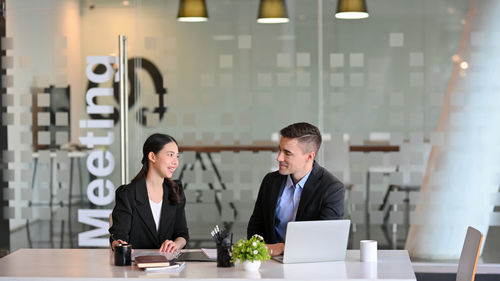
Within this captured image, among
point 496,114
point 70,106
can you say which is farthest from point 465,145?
point 70,106

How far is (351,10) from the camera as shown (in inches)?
247

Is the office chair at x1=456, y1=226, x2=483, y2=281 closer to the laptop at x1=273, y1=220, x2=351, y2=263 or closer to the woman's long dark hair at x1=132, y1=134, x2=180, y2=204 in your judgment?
the laptop at x1=273, y1=220, x2=351, y2=263

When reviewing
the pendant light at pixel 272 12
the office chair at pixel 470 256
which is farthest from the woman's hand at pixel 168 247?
the pendant light at pixel 272 12

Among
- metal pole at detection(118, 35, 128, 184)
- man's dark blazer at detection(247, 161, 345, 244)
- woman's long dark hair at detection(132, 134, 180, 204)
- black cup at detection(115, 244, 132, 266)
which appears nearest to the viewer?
black cup at detection(115, 244, 132, 266)

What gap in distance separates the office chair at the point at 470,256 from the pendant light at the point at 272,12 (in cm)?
292

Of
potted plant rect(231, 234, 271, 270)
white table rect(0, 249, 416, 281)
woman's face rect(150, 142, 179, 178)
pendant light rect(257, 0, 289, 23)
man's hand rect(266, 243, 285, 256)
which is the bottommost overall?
white table rect(0, 249, 416, 281)

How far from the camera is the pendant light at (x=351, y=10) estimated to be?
20.5ft

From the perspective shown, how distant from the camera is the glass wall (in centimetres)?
622

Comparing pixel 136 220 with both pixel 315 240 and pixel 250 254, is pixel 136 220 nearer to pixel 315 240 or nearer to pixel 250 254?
pixel 250 254

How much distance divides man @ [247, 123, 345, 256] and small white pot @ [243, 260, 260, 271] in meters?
0.73

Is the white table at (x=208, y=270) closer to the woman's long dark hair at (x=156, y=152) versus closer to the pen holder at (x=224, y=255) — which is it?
the pen holder at (x=224, y=255)

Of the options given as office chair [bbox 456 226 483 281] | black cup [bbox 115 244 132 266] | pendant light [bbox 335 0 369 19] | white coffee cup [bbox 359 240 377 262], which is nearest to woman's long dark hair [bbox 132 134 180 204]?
black cup [bbox 115 244 132 266]

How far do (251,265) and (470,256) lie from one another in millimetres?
1067

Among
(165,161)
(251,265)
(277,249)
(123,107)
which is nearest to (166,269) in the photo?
(251,265)
